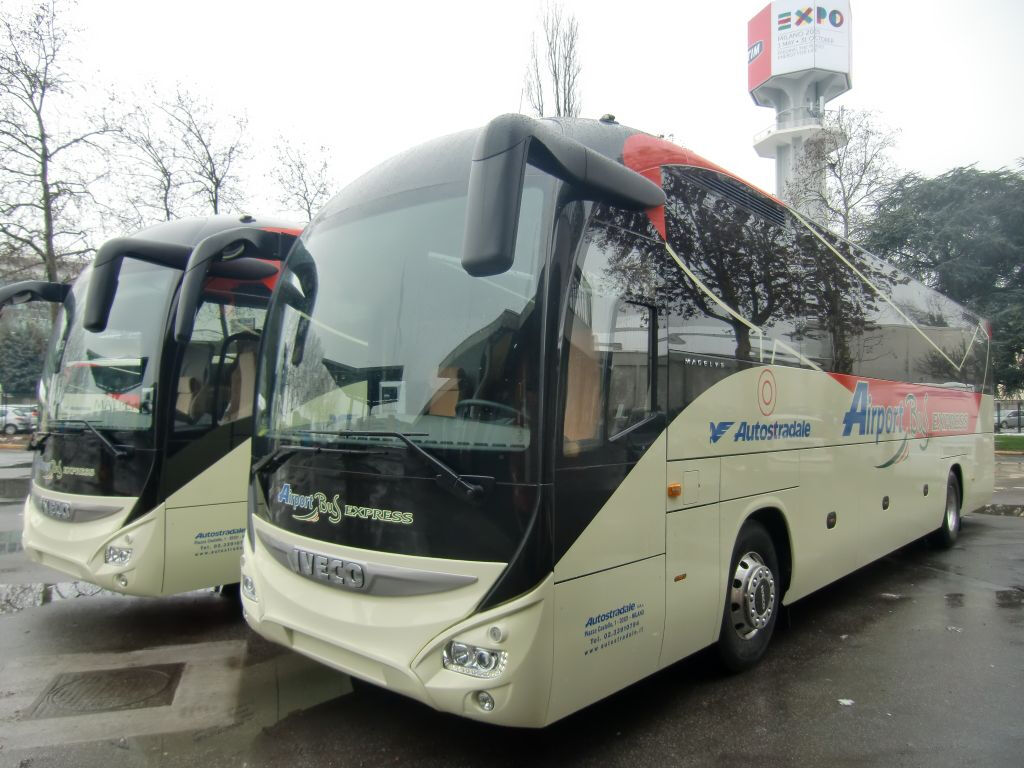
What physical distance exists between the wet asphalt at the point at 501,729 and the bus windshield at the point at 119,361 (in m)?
1.73

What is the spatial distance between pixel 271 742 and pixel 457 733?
1012 millimetres

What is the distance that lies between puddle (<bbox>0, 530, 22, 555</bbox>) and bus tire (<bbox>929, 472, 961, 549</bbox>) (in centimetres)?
1164

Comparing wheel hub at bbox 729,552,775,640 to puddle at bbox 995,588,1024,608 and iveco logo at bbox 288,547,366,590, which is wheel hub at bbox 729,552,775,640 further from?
puddle at bbox 995,588,1024,608

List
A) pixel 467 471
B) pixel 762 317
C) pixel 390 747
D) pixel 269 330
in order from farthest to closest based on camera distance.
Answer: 1. pixel 762 317
2. pixel 269 330
3. pixel 390 747
4. pixel 467 471

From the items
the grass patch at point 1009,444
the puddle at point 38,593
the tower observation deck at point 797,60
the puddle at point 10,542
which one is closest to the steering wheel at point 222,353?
the puddle at point 38,593

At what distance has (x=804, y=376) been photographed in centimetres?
542

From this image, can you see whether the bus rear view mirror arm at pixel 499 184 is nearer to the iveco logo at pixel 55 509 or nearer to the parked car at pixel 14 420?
the iveco logo at pixel 55 509

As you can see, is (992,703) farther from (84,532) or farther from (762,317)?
(84,532)


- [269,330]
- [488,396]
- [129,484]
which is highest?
[269,330]

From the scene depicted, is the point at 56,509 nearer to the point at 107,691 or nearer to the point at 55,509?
the point at 55,509

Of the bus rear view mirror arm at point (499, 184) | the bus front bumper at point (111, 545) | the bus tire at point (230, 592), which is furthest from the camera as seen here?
the bus tire at point (230, 592)

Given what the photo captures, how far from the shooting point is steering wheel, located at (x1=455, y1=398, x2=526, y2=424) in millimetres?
3135

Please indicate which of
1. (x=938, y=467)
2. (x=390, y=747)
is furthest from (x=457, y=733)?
(x=938, y=467)

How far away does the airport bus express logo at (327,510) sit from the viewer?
334 cm
